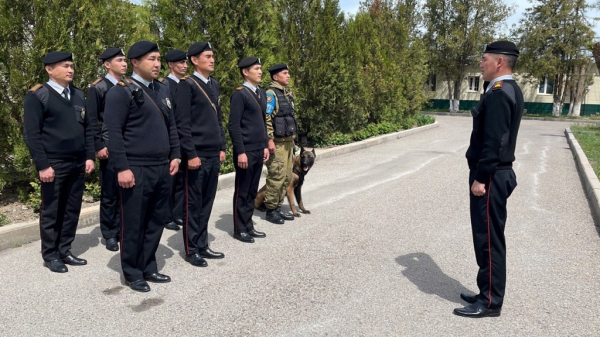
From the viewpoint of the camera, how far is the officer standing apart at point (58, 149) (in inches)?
171

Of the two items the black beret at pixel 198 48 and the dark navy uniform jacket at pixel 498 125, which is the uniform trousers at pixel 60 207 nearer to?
A: the black beret at pixel 198 48

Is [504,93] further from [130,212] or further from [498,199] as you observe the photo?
[130,212]

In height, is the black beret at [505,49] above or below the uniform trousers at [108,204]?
above

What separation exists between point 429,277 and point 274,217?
2496 millimetres

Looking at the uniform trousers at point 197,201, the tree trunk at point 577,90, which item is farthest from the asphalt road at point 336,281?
the tree trunk at point 577,90

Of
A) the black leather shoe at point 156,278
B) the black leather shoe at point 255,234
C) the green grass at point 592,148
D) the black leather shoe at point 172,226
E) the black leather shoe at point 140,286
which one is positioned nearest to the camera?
the black leather shoe at point 140,286

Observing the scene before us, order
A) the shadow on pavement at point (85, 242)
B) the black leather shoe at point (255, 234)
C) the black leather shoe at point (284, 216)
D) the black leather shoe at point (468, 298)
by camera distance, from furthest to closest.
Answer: the black leather shoe at point (284, 216), the black leather shoe at point (255, 234), the shadow on pavement at point (85, 242), the black leather shoe at point (468, 298)

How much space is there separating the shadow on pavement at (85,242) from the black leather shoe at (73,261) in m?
0.29

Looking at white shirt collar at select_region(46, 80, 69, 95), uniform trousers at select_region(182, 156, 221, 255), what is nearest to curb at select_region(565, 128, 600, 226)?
uniform trousers at select_region(182, 156, 221, 255)

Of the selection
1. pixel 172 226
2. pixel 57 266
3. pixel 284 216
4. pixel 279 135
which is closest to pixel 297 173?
pixel 284 216

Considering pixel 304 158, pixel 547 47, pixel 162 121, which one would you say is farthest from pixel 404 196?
pixel 547 47

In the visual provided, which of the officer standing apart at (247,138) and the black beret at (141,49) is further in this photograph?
the officer standing apart at (247,138)

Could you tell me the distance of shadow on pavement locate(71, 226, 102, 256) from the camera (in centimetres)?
520

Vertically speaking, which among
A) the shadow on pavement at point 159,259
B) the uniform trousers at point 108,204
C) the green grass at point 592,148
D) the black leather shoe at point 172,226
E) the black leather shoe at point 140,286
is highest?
the uniform trousers at point 108,204
